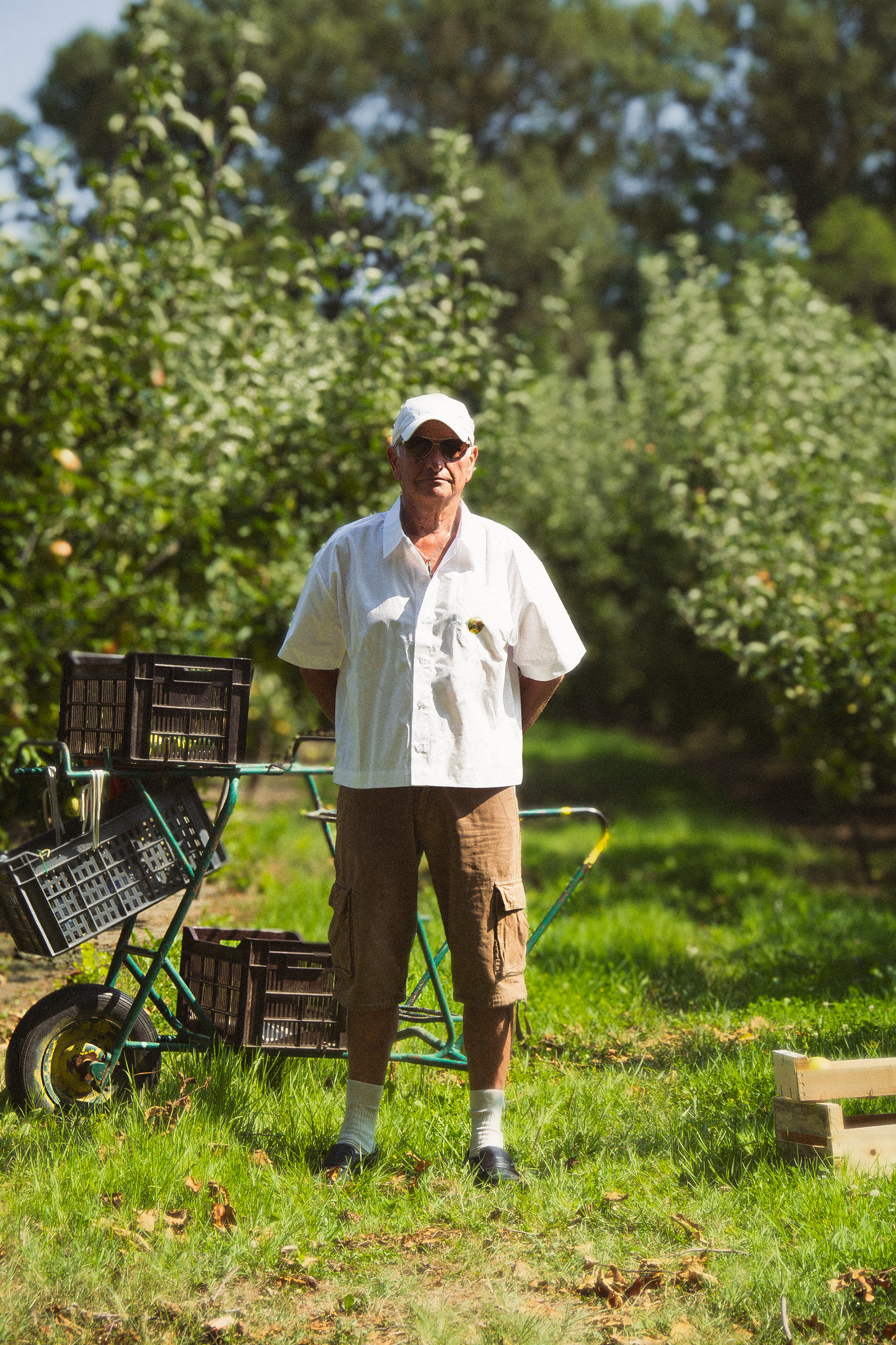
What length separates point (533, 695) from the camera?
3297mm

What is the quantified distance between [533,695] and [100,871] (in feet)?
4.19

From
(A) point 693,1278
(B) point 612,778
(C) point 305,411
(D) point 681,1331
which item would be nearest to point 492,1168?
(A) point 693,1278

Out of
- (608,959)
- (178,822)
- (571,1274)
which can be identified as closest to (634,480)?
(608,959)

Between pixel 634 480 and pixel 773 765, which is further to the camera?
pixel 773 765

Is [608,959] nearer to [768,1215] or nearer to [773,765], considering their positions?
[768,1215]

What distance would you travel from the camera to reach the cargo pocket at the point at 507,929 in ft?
10.1

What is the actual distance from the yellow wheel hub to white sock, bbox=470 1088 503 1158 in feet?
3.43

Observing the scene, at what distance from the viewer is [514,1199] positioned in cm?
305

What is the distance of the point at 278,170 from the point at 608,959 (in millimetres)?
17094

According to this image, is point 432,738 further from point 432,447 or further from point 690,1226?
→ point 690,1226

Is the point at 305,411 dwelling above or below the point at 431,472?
above

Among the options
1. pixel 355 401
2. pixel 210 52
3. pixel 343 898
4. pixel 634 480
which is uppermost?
pixel 210 52

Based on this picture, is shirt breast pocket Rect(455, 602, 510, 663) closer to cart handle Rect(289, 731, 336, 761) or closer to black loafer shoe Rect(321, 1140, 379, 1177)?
cart handle Rect(289, 731, 336, 761)

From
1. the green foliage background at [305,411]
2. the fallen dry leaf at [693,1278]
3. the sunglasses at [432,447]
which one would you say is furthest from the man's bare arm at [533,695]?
the green foliage background at [305,411]
